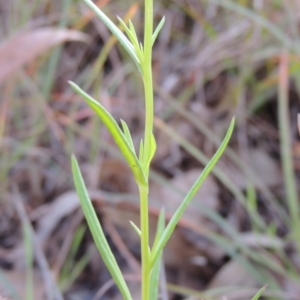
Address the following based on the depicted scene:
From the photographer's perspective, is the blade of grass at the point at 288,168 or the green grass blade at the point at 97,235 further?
the blade of grass at the point at 288,168

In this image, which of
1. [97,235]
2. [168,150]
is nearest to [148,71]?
[97,235]

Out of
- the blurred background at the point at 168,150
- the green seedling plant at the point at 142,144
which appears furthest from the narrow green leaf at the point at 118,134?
the blurred background at the point at 168,150

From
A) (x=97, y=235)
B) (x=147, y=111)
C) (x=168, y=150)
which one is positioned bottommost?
(x=168, y=150)

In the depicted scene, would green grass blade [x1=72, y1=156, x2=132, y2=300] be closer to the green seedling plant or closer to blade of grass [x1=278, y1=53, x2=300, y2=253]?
the green seedling plant

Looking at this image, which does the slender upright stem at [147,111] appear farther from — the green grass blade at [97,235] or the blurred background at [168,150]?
the blurred background at [168,150]

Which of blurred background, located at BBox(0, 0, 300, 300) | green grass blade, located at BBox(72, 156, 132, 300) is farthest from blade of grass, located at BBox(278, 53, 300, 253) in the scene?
green grass blade, located at BBox(72, 156, 132, 300)

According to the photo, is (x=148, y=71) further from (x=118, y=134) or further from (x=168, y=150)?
(x=168, y=150)

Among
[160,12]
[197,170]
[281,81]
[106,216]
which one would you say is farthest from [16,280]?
[160,12]

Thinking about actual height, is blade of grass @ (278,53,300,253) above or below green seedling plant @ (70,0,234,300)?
below
